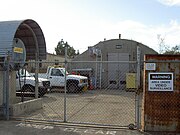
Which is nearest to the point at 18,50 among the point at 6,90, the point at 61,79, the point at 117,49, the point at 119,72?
the point at 6,90

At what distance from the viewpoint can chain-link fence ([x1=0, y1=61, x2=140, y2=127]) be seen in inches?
390

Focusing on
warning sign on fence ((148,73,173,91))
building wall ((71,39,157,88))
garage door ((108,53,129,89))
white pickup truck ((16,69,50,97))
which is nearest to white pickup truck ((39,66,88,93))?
white pickup truck ((16,69,50,97))

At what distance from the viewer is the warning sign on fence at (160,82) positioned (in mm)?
7492

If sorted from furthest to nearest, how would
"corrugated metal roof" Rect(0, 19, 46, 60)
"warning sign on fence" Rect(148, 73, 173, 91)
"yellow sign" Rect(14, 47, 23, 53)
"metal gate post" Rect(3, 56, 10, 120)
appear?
"yellow sign" Rect(14, 47, 23, 53)
"corrugated metal roof" Rect(0, 19, 46, 60)
"metal gate post" Rect(3, 56, 10, 120)
"warning sign on fence" Rect(148, 73, 173, 91)

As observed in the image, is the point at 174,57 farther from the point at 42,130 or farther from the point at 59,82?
the point at 59,82

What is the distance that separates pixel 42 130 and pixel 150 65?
3.90m

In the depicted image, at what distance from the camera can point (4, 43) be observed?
1005cm

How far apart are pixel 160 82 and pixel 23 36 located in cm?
809

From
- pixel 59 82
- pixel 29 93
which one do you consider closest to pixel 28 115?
pixel 29 93

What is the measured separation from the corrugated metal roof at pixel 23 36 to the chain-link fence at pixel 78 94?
41.2 inches

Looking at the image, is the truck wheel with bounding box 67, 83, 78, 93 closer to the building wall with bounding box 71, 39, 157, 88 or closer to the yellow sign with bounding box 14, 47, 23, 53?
the building wall with bounding box 71, 39, 157, 88

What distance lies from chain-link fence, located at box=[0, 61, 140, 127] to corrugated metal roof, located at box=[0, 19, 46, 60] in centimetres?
105

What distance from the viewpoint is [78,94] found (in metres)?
20.0

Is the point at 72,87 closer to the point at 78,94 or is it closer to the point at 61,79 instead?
the point at 61,79
